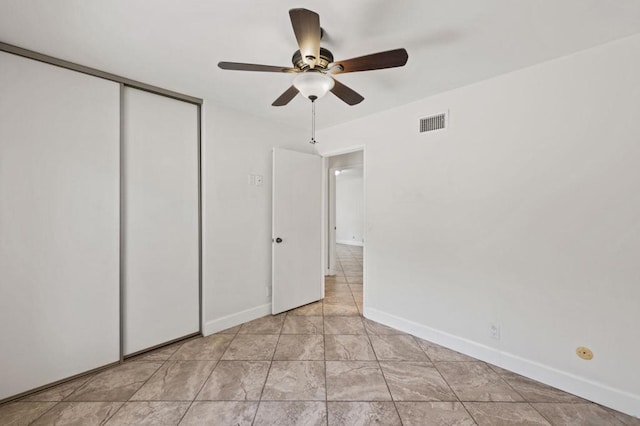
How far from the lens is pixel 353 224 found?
8.81 meters

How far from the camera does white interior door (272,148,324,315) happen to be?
3.19 metres

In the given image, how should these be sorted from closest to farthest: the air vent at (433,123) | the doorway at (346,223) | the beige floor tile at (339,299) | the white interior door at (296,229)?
1. the air vent at (433,123)
2. the white interior door at (296,229)
3. the beige floor tile at (339,299)
4. the doorway at (346,223)

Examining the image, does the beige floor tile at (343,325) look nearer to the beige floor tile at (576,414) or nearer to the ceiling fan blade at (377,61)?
the beige floor tile at (576,414)

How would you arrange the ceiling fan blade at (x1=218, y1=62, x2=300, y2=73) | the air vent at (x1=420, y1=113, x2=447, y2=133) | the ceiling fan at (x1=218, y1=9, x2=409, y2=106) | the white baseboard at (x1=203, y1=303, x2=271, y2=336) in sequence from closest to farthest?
the ceiling fan at (x1=218, y1=9, x2=409, y2=106) → the ceiling fan blade at (x1=218, y1=62, x2=300, y2=73) → the air vent at (x1=420, y1=113, x2=447, y2=133) → the white baseboard at (x1=203, y1=303, x2=271, y2=336)

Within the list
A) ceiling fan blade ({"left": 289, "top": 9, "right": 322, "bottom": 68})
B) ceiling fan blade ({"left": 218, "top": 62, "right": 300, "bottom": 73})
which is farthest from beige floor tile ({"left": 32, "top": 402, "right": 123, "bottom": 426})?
ceiling fan blade ({"left": 289, "top": 9, "right": 322, "bottom": 68})

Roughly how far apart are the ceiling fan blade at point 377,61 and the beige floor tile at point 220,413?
2.25m

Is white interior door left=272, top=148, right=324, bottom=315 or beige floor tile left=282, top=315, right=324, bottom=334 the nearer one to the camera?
beige floor tile left=282, top=315, right=324, bottom=334

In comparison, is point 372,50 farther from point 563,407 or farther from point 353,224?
point 353,224

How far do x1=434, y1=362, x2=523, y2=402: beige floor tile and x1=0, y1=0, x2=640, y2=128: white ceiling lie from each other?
2.42 meters

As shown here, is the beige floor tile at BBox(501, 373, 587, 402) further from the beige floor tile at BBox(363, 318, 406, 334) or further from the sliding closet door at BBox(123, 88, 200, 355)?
the sliding closet door at BBox(123, 88, 200, 355)

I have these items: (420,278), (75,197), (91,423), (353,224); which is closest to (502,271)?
Answer: (420,278)

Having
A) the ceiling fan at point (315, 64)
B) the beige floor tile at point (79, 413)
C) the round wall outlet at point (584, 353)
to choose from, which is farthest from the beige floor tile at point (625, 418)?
the beige floor tile at point (79, 413)

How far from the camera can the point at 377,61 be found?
58.7 inches

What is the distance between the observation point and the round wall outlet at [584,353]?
1801 millimetres
